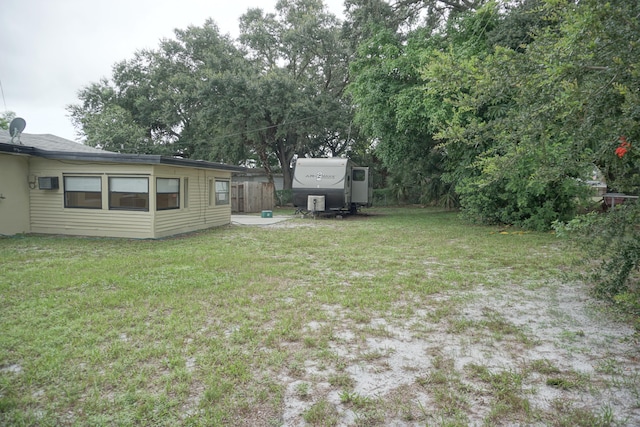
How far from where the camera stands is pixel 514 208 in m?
13.1

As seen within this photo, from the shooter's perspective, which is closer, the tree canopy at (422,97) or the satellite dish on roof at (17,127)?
the tree canopy at (422,97)

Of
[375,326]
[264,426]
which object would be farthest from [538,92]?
[264,426]

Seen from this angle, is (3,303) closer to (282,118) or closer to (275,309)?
(275,309)

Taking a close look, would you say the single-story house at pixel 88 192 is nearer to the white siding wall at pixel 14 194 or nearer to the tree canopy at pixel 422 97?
the white siding wall at pixel 14 194

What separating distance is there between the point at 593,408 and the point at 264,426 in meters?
2.01

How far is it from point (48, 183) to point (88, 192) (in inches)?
38.9

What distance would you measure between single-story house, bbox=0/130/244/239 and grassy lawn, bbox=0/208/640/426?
316 cm

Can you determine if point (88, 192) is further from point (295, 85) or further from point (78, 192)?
point (295, 85)

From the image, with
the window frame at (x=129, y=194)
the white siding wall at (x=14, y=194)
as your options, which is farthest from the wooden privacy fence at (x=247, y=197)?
the white siding wall at (x=14, y=194)

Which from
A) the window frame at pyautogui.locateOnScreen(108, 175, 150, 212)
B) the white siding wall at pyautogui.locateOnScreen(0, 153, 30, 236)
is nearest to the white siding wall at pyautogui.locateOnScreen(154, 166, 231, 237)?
the window frame at pyautogui.locateOnScreen(108, 175, 150, 212)

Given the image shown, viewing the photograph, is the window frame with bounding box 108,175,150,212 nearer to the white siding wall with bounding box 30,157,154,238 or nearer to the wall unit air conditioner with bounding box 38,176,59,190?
the white siding wall with bounding box 30,157,154,238

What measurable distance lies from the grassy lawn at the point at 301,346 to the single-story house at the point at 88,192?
3159 millimetres

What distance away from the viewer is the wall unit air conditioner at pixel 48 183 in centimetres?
1006

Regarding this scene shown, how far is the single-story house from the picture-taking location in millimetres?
9719
